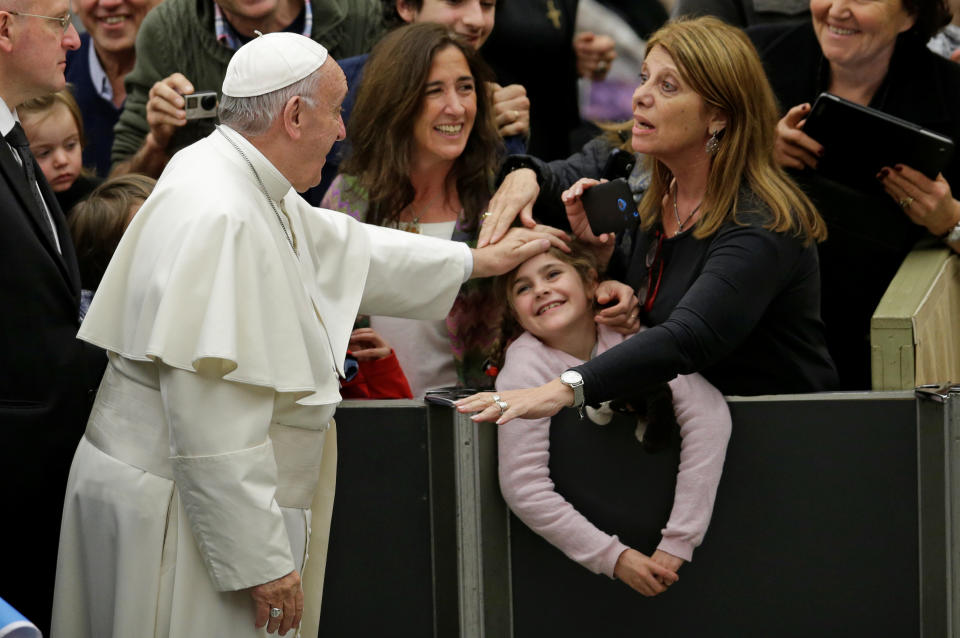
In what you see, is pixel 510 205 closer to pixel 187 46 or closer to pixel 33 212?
pixel 33 212

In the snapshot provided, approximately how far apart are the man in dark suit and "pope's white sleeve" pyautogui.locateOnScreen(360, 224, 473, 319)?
0.80 metres

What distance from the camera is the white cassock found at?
9.44 ft

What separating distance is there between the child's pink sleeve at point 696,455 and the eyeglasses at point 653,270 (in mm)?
267

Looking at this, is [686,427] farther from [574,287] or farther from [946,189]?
[946,189]

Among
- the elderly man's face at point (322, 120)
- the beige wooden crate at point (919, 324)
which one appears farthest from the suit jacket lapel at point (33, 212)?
the beige wooden crate at point (919, 324)

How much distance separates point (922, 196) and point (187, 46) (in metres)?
2.64

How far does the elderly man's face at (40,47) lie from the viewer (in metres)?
3.19

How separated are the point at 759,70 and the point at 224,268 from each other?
163cm

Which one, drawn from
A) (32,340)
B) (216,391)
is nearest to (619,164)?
(216,391)

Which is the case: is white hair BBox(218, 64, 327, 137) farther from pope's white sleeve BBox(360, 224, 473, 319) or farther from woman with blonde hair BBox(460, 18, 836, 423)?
woman with blonde hair BBox(460, 18, 836, 423)

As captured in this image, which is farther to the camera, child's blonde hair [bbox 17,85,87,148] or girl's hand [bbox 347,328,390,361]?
child's blonde hair [bbox 17,85,87,148]

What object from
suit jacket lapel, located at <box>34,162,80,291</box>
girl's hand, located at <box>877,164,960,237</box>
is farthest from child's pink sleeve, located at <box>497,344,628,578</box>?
girl's hand, located at <box>877,164,960,237</box>

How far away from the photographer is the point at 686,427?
3.54 meters

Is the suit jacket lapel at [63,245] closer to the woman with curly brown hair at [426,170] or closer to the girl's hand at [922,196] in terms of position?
the woman with curly brown hair at [426,170]
